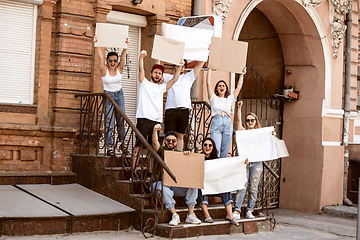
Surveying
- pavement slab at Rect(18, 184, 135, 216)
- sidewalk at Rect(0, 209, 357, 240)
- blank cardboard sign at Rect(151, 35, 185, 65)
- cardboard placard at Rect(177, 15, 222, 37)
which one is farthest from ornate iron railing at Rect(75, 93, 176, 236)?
cardboard placard at Rect(177, 15, 222, 37)

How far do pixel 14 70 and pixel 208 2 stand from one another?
14.0ft

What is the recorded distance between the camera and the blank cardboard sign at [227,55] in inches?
328

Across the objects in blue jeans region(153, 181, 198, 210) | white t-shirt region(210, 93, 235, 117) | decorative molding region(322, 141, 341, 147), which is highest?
white t-shirt region(210, 93, 235, 117)

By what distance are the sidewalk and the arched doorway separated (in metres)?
0.82

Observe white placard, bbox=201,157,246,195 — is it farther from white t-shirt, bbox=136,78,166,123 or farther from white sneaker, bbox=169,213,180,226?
white t-shirt, bbox=136,78,166,123

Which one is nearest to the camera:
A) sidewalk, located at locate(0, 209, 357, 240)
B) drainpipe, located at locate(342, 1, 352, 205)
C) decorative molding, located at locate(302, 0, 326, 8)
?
sidewalk, located at locate(0, 209, 357, 240)

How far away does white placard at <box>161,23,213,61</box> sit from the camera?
335 inches

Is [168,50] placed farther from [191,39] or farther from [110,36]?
[110,36]

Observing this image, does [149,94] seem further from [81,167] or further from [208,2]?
[208,2]

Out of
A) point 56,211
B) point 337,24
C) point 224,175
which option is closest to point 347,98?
point 337,24

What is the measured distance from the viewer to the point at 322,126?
42.7 ft

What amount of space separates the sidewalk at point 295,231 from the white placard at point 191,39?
9.85 feet

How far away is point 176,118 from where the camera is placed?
8344mm

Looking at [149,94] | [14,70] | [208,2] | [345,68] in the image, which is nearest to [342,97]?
[345,68]
